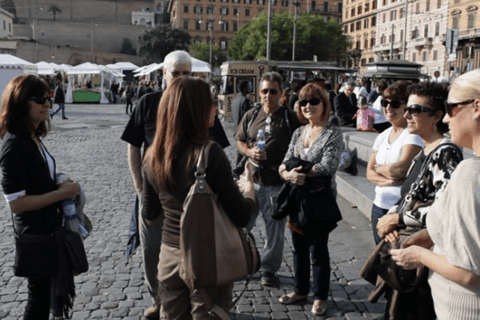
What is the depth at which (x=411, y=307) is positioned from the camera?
2.84 meters

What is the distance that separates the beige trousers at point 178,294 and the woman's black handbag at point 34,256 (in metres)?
0.84

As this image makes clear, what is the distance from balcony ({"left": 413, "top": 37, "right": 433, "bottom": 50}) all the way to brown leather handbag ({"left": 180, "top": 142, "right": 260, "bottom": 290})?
74.3m

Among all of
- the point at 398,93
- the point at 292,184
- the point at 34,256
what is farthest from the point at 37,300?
the point at 398,93

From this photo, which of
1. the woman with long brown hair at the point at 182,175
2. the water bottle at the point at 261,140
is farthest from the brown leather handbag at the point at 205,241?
the water bottle at the point at 261,140

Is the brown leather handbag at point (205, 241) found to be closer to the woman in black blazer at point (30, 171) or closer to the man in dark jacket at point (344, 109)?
the woman in black blazer at point (30, 171)

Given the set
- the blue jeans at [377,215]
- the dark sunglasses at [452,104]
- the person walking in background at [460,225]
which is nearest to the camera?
the person walking in background at [460,225]

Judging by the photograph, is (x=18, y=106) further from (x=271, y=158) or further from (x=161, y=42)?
(x=161, y=42)

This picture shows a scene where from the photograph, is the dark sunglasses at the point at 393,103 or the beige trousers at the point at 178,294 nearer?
the beige trousers at the point at 178,294

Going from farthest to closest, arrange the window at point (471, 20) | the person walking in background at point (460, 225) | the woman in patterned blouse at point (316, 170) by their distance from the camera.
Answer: the window at point (471, 20)
the woman in patterned blouse at point (316, 170)
the person walking in background at point (460, 225)

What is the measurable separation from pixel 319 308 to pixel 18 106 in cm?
262

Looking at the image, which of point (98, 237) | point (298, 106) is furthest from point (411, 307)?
point (98, 237)

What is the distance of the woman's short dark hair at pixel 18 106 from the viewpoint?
3.12 m

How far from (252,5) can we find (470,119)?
11352cm

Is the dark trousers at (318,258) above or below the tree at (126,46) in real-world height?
below
